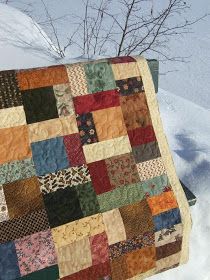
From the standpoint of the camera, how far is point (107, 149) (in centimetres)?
154

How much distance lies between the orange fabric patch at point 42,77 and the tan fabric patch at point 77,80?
0.02 m

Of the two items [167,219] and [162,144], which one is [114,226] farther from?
[162,144]

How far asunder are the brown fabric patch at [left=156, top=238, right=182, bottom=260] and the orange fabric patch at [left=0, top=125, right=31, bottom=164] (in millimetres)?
667

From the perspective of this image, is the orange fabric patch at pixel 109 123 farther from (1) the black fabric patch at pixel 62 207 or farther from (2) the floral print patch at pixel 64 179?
(1) the black fabric patch at pixel 62 207

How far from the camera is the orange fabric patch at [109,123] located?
153 cm

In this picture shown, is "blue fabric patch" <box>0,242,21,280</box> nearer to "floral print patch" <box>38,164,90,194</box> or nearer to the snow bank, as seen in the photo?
"floral print patch" <box>38,164,90,194</box>

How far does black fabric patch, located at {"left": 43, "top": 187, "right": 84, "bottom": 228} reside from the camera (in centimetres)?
140

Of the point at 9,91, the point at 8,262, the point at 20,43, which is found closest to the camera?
the point at 8,262

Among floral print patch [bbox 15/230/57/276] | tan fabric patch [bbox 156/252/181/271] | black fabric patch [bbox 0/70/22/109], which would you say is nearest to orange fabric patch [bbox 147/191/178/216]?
tan fabric patch [bbox 156/252/181/271]

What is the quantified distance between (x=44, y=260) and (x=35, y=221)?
0.14 m

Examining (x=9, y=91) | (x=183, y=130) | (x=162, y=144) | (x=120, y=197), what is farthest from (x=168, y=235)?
(x=183, y=130)

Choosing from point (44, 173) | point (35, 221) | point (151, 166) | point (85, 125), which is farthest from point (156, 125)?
point (35, 221)

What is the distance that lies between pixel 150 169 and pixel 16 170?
55cm

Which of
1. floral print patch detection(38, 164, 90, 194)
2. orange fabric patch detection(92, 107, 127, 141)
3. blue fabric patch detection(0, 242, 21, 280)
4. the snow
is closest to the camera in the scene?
blue fabric patch detection(0, 242, 21, 280)
